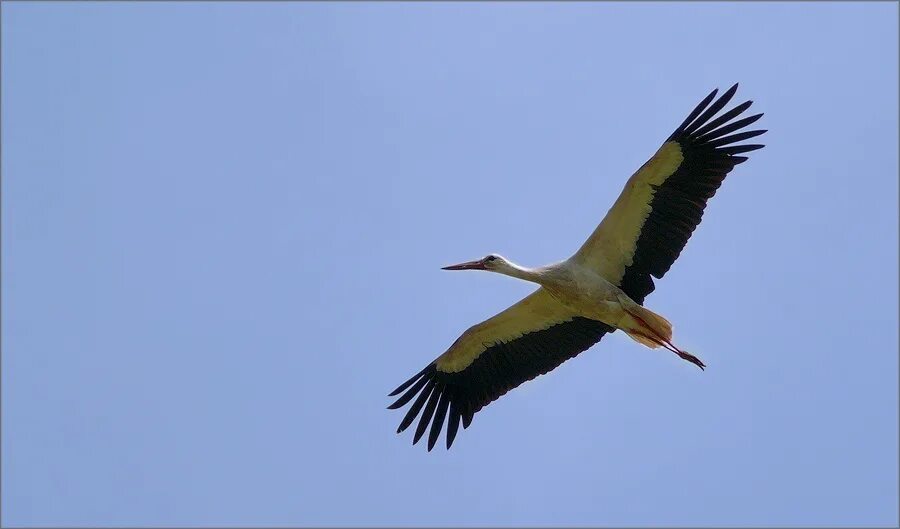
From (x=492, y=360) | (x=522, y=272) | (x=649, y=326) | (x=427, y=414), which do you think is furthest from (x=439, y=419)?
(x=649, y=326)

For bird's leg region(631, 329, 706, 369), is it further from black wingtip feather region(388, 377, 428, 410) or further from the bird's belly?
black wingtip feather region(388, 377, 428, 410)

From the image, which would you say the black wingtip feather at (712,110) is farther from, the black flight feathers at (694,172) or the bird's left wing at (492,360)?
the bird's left wing at (492,360)

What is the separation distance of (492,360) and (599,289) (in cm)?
175

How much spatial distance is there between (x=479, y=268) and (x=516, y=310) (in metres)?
0.63

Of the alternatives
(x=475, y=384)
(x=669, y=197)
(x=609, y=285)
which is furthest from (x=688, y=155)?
(x=475, y=384)

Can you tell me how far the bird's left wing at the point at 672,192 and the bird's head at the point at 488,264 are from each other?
0.95 m

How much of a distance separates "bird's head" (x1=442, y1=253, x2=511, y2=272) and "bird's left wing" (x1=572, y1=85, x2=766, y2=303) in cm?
95

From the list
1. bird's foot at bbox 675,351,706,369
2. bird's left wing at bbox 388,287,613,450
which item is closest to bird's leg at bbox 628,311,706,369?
bird's foot at bbox 675,351,706,369

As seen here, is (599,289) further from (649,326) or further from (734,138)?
(734,138)

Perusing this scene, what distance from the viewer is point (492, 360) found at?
15.7 m

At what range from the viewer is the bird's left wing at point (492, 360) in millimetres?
15430

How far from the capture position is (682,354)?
14.7 m

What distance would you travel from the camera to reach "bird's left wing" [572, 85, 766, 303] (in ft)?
47.3

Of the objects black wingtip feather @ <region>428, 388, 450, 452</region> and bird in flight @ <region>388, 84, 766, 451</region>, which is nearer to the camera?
bird in flight @ <region>388, 84, 766, 451</region>
